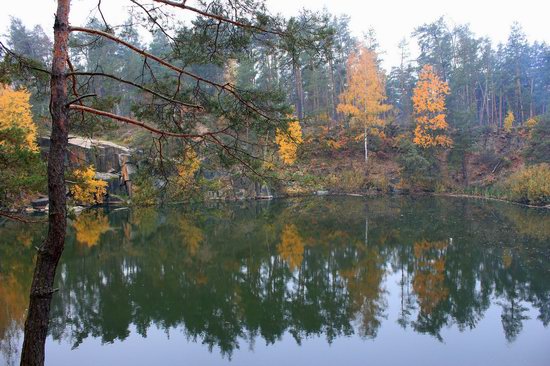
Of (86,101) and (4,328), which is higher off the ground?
(86,101)

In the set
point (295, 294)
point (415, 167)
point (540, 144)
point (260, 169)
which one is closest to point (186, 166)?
point (260, 169)

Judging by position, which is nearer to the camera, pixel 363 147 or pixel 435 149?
pixel 435 149

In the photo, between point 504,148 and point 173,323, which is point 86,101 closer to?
point 173,323

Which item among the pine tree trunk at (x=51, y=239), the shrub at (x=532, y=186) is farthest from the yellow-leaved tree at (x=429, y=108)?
the pine tree trunk at (x=51, y=239)

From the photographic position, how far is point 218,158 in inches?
222

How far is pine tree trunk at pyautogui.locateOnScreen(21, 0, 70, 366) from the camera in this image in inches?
153

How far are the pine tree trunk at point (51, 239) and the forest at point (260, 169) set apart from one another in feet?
0.05

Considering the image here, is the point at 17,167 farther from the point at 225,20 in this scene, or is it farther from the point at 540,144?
the point at 540,144

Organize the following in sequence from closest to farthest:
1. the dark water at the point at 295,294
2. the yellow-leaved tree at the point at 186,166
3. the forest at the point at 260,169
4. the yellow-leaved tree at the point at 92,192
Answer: the forest at the point at 260,169 → the yellow-leaved tree at the point at 186,166 → the dark water at the point at 295,294 → the yellow-leaved tree at the point at 92,192

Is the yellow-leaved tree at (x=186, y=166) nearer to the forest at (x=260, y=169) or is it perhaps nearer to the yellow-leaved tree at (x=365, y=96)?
the forest at (x=260, y=169)

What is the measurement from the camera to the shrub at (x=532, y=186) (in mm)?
21875

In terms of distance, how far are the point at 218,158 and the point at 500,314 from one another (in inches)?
271

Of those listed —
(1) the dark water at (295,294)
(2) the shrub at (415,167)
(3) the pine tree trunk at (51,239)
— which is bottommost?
(1) the dark water at (295,294)

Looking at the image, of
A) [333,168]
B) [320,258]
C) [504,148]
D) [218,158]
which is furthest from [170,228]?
[504,148]
